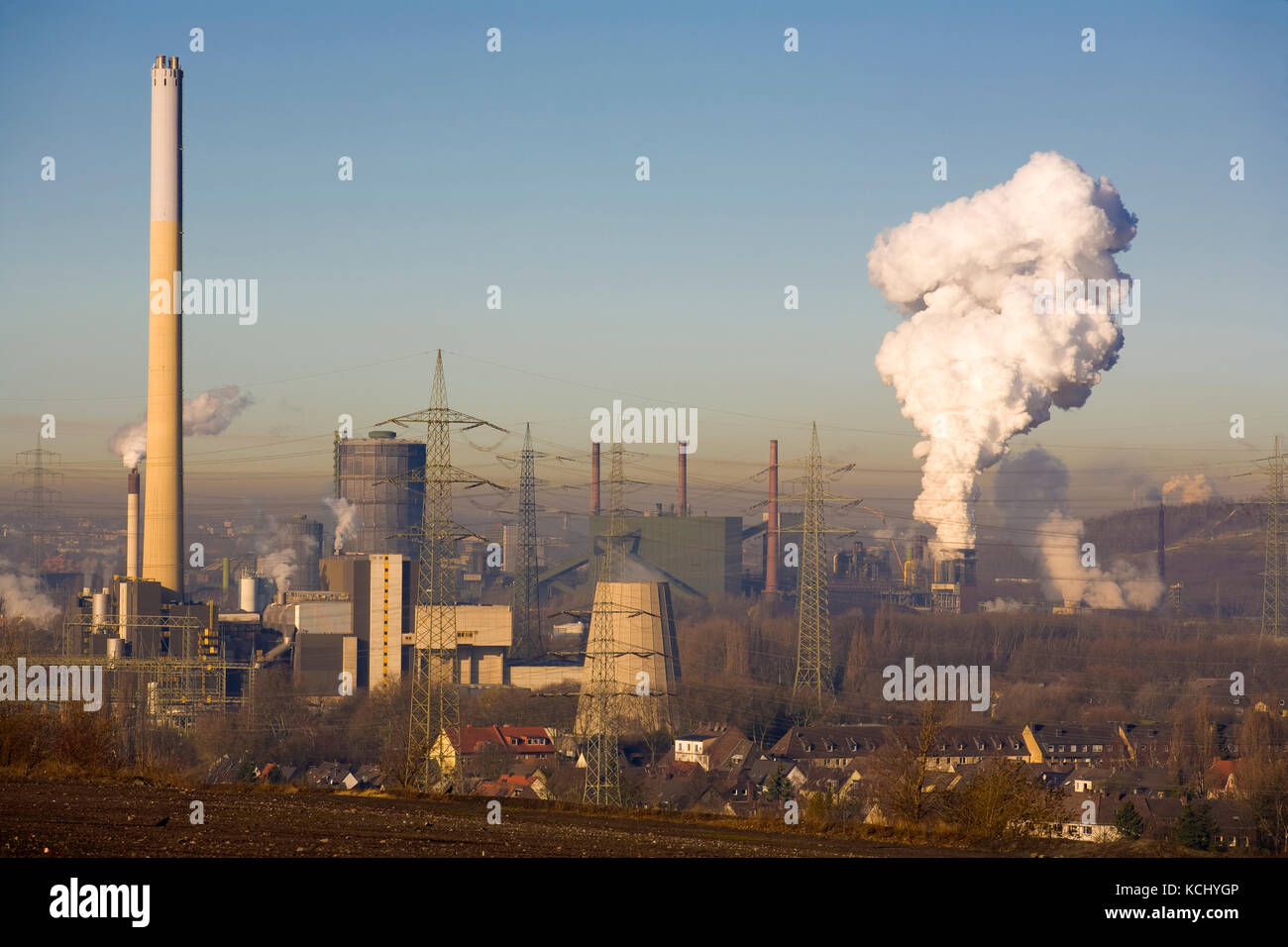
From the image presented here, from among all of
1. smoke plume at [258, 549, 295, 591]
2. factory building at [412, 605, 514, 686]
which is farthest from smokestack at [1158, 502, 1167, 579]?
smoke plume at [258, 549, 295, 591]

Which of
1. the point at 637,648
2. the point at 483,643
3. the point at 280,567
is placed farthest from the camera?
the point at 280,567

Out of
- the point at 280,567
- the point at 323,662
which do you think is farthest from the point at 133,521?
the point at 280,567

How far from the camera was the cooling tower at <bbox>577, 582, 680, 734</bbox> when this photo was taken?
4256 cm

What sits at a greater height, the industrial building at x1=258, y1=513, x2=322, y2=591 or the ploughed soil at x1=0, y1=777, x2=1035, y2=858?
the industrial building at x1=258, y1=513, x2=322, y2=591

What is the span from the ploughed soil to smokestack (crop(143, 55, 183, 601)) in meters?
36.7

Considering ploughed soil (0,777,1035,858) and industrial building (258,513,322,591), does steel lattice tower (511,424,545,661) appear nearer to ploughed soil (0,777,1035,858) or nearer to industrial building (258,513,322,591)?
industrial building (258,513,322,591)

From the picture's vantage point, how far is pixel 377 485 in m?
84.1

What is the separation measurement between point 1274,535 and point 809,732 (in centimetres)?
2055

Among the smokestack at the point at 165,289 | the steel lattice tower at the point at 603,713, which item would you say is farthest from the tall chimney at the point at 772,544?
the smokestack at the point at 165,289

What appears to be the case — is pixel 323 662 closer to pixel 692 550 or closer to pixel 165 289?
pixel 165 289

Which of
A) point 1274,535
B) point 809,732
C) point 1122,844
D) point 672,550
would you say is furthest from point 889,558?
point 1122,844

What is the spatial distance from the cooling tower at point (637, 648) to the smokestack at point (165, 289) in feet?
50.5

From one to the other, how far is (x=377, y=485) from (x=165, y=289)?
39.0 m
